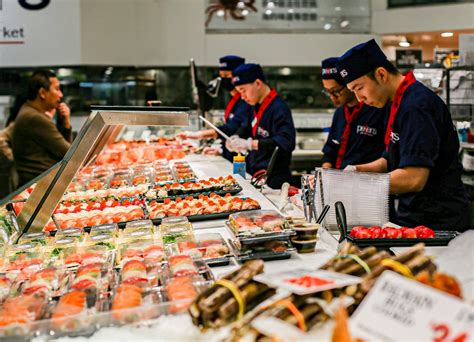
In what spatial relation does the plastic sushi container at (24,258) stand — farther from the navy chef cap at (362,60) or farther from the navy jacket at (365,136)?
the navy jacket at (365,136)

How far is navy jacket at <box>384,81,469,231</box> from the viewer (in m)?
3.07

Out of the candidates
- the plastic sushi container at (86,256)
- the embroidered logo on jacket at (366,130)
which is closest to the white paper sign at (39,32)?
the embroidered logo on jacket at (366,130)

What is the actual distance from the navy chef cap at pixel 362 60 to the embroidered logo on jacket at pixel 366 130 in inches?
49.2

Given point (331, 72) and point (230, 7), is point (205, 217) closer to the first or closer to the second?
point (331, 72)

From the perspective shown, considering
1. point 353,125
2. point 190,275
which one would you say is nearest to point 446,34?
point 353,125

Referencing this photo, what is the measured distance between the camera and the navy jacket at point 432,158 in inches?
121

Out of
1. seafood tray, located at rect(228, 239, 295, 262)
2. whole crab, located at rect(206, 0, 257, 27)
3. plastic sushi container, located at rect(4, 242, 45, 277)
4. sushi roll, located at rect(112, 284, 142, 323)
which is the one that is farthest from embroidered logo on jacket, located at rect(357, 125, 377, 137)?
whole crab, located at rect(206, 0, 257, 27)

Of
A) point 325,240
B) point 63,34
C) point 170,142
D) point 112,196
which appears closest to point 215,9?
point 63,34

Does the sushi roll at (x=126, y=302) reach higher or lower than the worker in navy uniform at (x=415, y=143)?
lower

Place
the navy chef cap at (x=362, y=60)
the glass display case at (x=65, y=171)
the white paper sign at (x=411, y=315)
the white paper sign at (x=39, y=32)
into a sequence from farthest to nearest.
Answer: the white paper sign at (x=39, y=32) → the navy chef cap at (x=362, y=60) → the glass display case at (x=65, y=171) → the white paper sign at (x=411, y=315)

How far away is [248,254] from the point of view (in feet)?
7.52

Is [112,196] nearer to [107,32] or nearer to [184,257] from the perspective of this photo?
[184,257]

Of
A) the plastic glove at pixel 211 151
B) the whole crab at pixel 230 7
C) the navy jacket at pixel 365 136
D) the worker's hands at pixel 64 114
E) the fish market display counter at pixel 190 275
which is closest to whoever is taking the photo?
the fish market display counter at pixel 190 275

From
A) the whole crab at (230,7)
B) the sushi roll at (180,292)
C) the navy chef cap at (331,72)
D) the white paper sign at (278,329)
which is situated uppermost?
the whole crab at (230,7)
